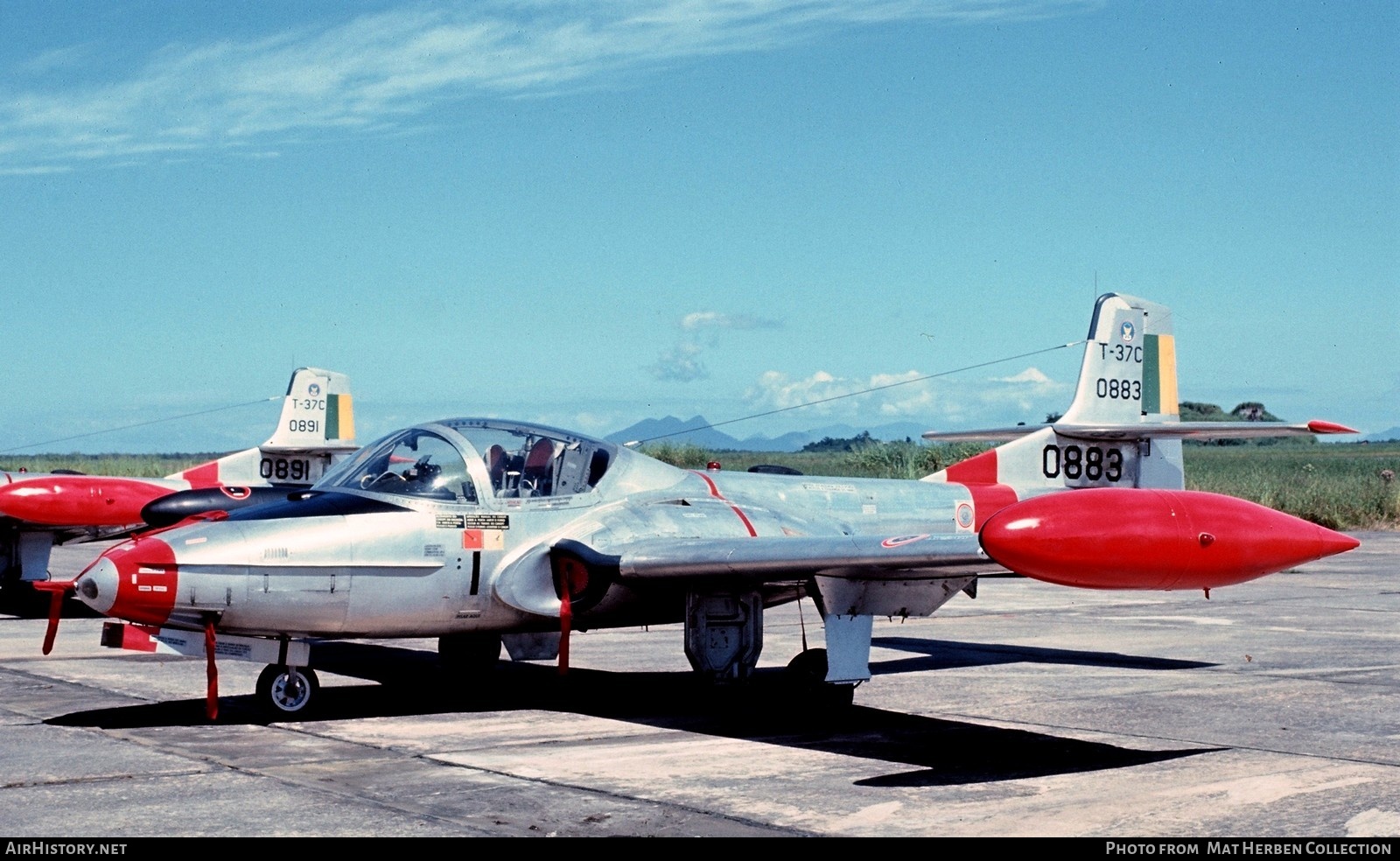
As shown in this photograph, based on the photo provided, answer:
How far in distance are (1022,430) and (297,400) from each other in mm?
16742

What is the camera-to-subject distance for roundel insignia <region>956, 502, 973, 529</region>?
13.2 metres

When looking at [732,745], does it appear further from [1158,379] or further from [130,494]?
[130,494]

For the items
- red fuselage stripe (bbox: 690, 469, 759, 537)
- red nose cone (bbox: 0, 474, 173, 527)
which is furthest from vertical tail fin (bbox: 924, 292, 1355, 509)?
red nose cone (bbox: 0, 474, 173, 527)

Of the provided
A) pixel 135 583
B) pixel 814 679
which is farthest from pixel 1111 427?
pixel 135 583

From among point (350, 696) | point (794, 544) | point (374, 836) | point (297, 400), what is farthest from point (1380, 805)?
point (297, 400)

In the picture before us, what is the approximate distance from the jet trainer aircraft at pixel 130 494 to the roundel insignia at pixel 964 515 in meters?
6.08

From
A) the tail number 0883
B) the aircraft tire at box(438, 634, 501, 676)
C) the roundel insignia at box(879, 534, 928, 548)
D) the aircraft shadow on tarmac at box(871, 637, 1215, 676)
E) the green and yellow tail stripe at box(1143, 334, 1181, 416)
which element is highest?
the green and yellow tail stripe at box(1143, 334, 1181, 416)

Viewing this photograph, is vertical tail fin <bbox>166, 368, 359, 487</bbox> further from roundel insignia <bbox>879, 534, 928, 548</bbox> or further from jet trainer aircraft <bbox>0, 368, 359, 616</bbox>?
roundel insignia <bbox>879, 534, 928, 548</bbox>

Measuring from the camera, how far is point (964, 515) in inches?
523

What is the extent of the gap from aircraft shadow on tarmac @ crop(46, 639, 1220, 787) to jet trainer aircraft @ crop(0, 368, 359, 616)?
2.41 metres

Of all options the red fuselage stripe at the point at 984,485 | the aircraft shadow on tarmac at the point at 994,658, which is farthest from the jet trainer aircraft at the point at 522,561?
the aircraft shadow on tarmac at the point at 994,658

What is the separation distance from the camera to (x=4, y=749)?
29.7ft

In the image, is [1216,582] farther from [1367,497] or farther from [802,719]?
[1367,497]

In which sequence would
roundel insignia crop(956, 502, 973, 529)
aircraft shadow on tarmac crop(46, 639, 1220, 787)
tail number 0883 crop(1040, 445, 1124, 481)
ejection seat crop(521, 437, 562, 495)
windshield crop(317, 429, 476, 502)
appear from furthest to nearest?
tail number 0883 crop(1040, 445, 1124, 481)
roundel insignia crop(956, 502, 973, 529)
ejection seat crop(521, 437, 562, 495)
windshield crop(317, 429, 476, 502)
aircraft shadow on tarmac crop(46, 639, 1220, 787)
